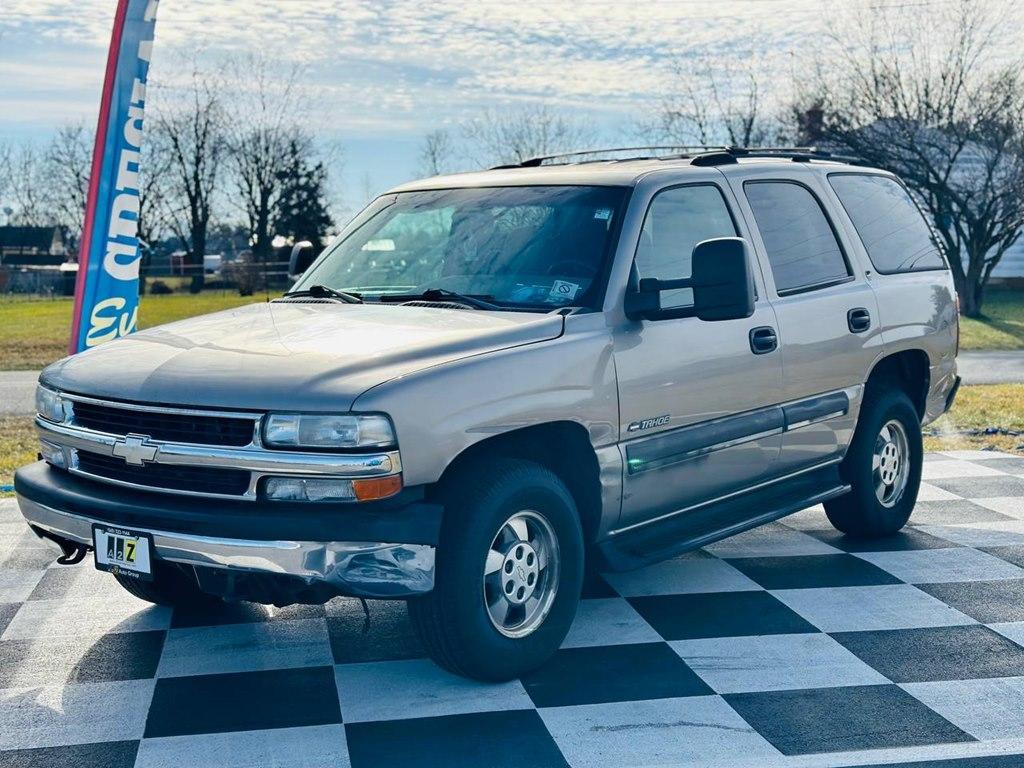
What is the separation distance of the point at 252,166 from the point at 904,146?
37857 millimetres

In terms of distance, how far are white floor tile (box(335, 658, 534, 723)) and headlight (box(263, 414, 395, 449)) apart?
93 centimetres

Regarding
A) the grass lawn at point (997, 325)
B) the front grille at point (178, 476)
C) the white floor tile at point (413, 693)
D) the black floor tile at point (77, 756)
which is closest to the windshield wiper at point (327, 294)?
the front grille at point (178, 476)

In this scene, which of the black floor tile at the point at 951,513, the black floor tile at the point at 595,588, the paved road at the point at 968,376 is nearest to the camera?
the black floor tile at the point at 595,588

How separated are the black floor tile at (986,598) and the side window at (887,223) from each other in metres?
1.66

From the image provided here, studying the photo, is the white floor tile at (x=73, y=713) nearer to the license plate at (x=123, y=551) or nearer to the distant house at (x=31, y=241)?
the license plate at (x=123, y=551)

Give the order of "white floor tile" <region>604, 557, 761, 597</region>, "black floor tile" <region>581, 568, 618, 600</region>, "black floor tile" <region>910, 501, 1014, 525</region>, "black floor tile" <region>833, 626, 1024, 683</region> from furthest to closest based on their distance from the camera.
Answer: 1. "black floor tile" <region>910, 501, 1014, 525</region>
2. "white floor tile" <region>604, 557, 761, 597</region>
3. "black floor tile" <region>581, 568, 618, 600</region>
4. "black floor tile" <region>833, 626, 1024, 683</region>

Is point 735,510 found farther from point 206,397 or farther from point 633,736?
point 206,397

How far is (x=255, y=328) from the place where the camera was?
4777 millimetres

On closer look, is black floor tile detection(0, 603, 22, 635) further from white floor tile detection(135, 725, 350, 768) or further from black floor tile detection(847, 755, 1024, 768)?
black floor tile detection(847, 755, 1024, 768)

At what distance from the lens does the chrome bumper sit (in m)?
3.92

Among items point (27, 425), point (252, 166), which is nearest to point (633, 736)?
point (27, 425)

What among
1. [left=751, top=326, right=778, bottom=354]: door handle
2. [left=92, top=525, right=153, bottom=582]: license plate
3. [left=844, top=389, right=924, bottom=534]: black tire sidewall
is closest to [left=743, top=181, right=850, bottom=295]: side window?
[left=751, top=326, right=778, bottom=354]: door handle

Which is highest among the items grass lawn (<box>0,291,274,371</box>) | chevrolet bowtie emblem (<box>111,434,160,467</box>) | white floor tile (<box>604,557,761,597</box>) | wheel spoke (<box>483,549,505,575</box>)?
chevrolet bowtie emblem (<box>111,434,160,467</box>)

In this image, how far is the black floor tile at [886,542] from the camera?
6465mm
